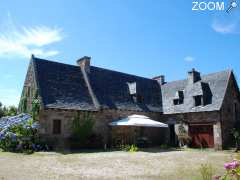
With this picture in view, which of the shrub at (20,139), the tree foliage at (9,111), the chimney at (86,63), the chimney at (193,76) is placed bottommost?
the shrub at (20,139)

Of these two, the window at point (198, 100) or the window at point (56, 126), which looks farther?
the window at point (198, 100)

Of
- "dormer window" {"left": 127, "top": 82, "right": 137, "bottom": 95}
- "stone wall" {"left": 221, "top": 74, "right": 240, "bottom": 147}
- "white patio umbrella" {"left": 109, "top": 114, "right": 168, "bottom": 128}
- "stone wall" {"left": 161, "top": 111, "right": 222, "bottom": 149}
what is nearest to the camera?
"white patio umbrella" {"left": 109, "top": 114, "right": 168, "bottom": 128}

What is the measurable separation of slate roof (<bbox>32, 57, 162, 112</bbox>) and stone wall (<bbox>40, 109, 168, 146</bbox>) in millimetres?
470

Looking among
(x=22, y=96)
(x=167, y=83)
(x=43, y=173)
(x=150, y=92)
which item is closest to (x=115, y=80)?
(x=150, y=92)

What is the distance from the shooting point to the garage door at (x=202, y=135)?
21.6 m

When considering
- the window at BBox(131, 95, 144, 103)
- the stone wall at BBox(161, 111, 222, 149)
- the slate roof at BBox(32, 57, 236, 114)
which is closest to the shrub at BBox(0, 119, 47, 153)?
the slate roof at BBox(32, 57, 236, 114)

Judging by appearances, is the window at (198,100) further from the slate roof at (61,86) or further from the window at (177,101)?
the slate roof at (61,86)

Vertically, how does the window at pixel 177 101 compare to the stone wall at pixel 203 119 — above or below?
above

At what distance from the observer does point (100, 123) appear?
21.7 m

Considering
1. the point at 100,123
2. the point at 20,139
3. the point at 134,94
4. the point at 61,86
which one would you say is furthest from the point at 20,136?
the point at 134,94

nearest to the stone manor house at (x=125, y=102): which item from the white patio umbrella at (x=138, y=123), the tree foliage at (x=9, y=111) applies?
the white patio umbrella at (x=138, y=123)

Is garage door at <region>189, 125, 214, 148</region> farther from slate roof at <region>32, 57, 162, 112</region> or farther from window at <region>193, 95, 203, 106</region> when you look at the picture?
slate roof at <region>32, 57, 162, 112</region>

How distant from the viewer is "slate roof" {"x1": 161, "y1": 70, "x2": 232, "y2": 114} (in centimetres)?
2191

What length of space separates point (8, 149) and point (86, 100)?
23.5 feet
